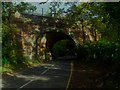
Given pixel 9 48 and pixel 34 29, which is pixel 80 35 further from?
pixel 9 48

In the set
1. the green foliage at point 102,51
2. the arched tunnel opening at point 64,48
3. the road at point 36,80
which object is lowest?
the arched tunnel opening at point 64,48

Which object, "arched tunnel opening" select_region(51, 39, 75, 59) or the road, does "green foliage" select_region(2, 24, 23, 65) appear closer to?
the road

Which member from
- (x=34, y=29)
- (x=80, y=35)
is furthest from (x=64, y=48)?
(x=34, y=29)

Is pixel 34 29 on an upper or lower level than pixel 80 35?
upper

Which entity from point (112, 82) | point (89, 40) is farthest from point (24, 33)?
point (112, 82)

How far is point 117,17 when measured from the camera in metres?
14.0

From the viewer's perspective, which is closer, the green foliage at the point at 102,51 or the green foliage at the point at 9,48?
the green foliage at the point at 102,51

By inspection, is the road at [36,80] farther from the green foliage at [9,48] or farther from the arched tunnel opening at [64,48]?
the arched tunnel opening at [64,48]

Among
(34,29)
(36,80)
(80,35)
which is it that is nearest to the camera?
(36,80)

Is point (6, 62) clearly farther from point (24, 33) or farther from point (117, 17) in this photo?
point (117, 17)

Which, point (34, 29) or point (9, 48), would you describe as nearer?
point (9, 48)

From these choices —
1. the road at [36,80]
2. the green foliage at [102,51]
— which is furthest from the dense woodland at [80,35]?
the road at [36,80]

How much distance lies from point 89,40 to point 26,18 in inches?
411

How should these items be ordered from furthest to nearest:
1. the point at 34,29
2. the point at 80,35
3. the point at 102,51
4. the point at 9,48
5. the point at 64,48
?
the point at 64,48 < the point at 80,35 < the point at 34,29 < the point at 9,48 < the point at 102,51
